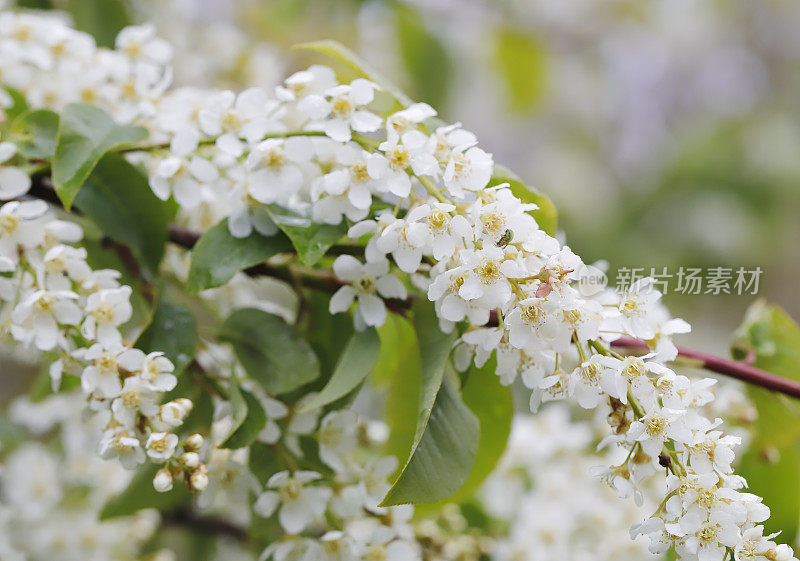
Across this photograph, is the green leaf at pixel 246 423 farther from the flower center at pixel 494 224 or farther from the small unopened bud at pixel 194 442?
the flower center at pixel 494 224

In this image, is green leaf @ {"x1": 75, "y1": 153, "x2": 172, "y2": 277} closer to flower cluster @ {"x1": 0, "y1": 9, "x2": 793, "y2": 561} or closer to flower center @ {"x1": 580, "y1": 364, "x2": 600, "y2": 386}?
flower cluster @ {"x1": 0, "y1": 9, "x2": 793, "y2": 561}

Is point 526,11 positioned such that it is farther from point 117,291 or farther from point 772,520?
point 117,291

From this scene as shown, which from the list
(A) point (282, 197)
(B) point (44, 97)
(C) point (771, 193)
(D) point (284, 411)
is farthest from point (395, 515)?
(C) point (771, 193)

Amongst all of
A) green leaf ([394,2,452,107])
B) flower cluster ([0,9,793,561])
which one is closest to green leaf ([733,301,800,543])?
flower cluster ([0,9,793,561])

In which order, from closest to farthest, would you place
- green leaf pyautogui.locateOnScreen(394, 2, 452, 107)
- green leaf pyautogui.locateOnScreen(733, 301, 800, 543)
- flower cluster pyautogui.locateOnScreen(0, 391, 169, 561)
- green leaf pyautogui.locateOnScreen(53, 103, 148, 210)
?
green leaf pyautogui.locateOnScreen(53, 103, 148, 210) < green leaf pyautogui.locateOnScreen(733, 301, 800, 543) < flower cluster pyautogui.locateOnScreen(0, 391, 169, 561) < green leaf pyautogui.locateOnScreen(394, 2, 452, 107)

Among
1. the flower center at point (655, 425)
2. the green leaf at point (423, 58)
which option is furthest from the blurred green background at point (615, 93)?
the flower center at point (655, 425)

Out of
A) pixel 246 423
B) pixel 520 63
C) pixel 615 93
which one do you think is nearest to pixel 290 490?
pixel 246 423
